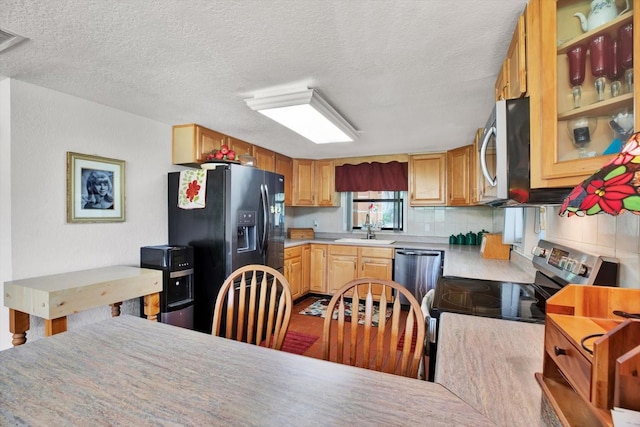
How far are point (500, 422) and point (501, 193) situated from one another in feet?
2.62

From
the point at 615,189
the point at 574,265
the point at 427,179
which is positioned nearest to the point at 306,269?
the point at 427,179

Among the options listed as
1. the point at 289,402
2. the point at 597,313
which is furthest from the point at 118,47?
the point at 597,313

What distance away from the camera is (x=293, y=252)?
3938 mm

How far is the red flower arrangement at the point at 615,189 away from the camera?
48cm

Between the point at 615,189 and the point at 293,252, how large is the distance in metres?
3.58

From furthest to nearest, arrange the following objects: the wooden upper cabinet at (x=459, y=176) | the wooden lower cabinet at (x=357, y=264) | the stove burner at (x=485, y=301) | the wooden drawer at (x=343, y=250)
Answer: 1. the wooden drawer at (x=343, y=250)
2. the wooden lower cabinet at (x=357, y=264)
3. the wooden upper cabinet at (x=459, y=176)
4. the stove burner at (x=485, y=301)

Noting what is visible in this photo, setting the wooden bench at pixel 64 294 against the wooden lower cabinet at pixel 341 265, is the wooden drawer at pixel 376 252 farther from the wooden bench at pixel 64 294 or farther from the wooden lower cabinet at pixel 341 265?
the wooden bench at pixel 64 294

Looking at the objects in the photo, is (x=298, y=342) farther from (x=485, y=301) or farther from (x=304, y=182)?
(x=304, y=182)

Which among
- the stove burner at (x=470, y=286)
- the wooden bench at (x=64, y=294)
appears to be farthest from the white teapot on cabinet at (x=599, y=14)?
the wooden bench at (x=64, y=294)

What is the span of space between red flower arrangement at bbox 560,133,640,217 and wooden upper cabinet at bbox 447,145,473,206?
10.7 feet

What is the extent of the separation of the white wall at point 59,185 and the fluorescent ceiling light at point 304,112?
120 cm

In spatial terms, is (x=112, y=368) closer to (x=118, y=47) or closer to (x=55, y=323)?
(x=55, y=323)

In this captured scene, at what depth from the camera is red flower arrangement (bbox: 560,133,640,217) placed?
1.57ft

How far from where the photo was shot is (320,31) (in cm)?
136
